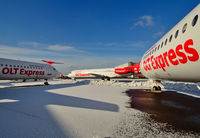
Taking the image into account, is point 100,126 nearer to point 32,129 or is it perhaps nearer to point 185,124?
point 32,129

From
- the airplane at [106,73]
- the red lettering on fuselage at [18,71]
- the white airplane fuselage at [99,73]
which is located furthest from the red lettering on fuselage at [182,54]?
the white airplane fuselage at [99,73]

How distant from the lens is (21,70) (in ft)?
46.0

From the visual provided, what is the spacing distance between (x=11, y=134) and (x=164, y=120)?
15.2ft

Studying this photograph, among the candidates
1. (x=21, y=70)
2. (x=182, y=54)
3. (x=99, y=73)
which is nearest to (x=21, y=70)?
(x=21, y=70)

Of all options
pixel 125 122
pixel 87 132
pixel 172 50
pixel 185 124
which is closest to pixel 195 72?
pixel 172 50

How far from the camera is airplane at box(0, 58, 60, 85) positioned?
12.6 metres

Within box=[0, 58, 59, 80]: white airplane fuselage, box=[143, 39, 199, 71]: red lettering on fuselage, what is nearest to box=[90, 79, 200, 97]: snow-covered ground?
box=[143, 39, 199, 71]: red lettering on fuselage

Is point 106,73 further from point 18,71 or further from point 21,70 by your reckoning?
point 18,71

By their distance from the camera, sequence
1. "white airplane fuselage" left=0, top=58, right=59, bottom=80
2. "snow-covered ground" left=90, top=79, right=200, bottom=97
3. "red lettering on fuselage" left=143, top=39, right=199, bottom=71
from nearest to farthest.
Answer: "red lettering on fuselage" left=143, top=39, right=199, bottom=71, "snow-covered ground" left=90, top=79, right=200, bottom=97, "white airplane fuselage" left=0, top=58, right=59, bottom=80

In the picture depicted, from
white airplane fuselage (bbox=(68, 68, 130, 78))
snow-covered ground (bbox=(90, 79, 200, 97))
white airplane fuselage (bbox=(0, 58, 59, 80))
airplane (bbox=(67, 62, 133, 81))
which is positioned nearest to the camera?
snow-covered ground (bbox=(90, 79, 200, 97))

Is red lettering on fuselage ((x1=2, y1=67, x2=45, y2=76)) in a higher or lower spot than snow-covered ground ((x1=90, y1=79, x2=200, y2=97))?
higher

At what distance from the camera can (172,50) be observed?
3914 mm

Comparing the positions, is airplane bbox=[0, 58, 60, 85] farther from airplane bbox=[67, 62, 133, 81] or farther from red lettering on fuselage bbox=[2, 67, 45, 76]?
airplane bbox=[67, 62, 133, 81]

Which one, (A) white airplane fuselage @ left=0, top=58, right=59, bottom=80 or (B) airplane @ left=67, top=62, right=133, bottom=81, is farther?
(B) airplane @ left=67, top=62, right=133, bottom=81
